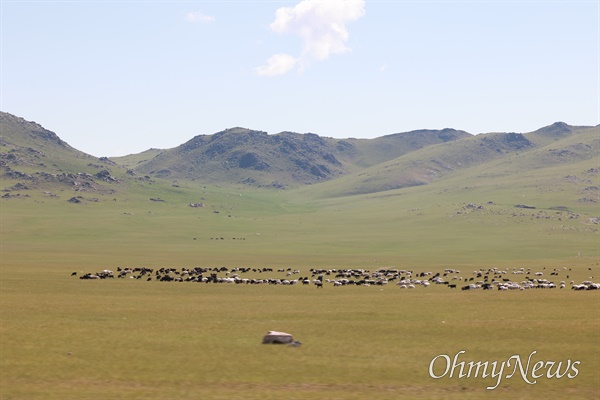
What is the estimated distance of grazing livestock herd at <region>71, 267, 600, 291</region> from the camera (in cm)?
5488

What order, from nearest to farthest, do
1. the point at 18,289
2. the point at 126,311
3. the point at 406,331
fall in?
the point at 406,331
the point at 126,311
the point at 18,289

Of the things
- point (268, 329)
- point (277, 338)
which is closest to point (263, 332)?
point (268, 329)

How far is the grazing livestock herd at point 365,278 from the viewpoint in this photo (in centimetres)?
5488

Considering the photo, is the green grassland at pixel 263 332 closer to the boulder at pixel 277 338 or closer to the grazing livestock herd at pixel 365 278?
the boulder at pixel 277 338

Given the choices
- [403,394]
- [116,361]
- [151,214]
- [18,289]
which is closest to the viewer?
[403,394]

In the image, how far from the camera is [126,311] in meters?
37.1

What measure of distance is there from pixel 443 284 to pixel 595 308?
20.6 metres

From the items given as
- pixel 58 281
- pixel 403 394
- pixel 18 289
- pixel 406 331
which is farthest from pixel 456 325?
pixel 58 281

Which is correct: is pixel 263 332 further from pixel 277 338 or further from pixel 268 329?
pixel 277 338

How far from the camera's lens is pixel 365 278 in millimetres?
63438

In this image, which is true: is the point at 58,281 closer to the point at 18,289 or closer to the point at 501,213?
the point at 18,289

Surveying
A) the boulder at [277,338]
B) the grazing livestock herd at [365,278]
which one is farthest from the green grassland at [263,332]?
the grazing livestock herd at [365,278]

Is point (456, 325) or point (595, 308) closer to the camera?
point (456, 325)

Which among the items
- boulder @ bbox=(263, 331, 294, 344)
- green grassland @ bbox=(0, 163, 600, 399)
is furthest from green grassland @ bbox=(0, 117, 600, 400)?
boulder @ bbox=(263, 331, 294, 344)
